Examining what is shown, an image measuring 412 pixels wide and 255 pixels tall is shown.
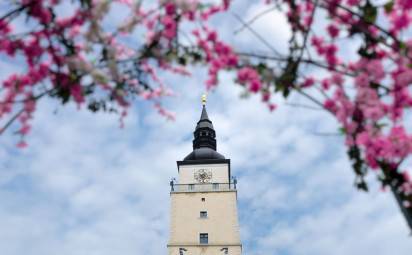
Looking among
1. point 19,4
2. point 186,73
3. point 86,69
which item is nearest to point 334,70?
point 186,73

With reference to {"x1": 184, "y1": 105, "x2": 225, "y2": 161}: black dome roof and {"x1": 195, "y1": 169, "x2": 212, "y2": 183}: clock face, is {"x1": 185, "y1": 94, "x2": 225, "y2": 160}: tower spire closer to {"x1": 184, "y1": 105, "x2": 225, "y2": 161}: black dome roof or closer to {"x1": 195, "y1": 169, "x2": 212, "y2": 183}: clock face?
{"x1": 184, "y1": 105, "x2": 225, "y2": 161}: black dome roof

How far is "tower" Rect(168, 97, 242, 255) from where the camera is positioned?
91.8 ft

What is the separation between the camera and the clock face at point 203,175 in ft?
Answer: 103

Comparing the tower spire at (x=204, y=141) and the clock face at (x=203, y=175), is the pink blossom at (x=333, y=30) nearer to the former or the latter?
the clock face at (x=203, y=175)

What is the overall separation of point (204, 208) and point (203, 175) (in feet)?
8.31

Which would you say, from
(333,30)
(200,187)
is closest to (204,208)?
(200,187)

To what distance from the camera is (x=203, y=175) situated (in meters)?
31.4

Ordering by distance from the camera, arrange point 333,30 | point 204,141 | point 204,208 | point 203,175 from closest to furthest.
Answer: point 333,30 < point 204,208 < point 203,175 < point 204,141

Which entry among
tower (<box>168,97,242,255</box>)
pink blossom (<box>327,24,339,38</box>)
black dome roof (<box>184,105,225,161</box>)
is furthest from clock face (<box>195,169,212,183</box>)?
pink blossom (<box>327,24,339,38</box>)

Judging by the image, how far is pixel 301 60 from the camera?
411cm

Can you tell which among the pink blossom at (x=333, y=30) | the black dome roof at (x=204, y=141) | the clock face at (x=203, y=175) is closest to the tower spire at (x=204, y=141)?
the black dome roof at (x=204, y=141)

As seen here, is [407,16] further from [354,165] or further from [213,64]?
[213,64]

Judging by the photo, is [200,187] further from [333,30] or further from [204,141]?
[333,30]

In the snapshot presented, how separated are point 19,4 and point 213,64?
1.63 meters
